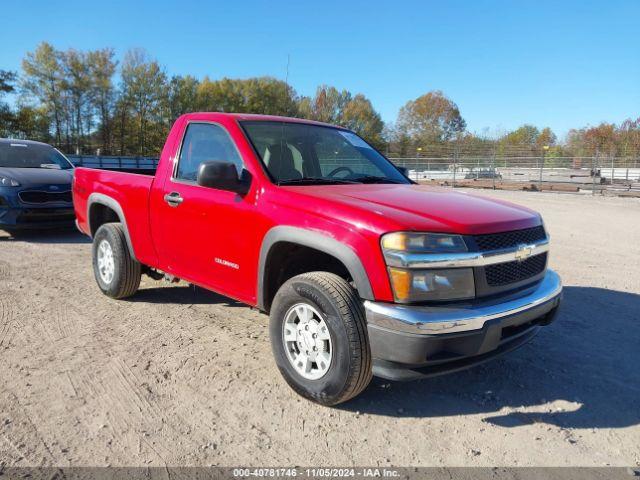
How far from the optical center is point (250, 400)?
2.89 metres

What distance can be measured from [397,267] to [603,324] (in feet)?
9.61

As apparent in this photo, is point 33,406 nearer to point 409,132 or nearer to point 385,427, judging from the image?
point 385,427

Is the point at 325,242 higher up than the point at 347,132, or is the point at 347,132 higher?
the point at 347,132

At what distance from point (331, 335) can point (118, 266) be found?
274 centimetres

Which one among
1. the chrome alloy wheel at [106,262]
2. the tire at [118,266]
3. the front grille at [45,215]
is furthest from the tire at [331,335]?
the front grille at [45,215]

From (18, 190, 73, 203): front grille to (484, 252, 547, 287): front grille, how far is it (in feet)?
24.2

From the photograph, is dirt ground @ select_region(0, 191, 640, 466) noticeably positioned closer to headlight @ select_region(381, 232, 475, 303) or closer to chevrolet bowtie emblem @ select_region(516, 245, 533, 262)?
headlight @ select_region(381, 232, 475, 303)

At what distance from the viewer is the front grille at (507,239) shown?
263 cm

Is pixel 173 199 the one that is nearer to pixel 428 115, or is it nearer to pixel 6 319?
pixel 6 319

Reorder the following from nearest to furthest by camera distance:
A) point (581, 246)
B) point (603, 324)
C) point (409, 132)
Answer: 1. point (603, 324)
2. point (581, 246)
3. point (409, 132)

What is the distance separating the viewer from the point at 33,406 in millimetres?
2746

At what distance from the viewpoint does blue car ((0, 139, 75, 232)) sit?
23.9ft

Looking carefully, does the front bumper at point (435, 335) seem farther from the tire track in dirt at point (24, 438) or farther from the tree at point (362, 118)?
the tree at point (362, 118)

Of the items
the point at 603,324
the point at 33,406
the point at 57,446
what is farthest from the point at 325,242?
the point at 603,324
